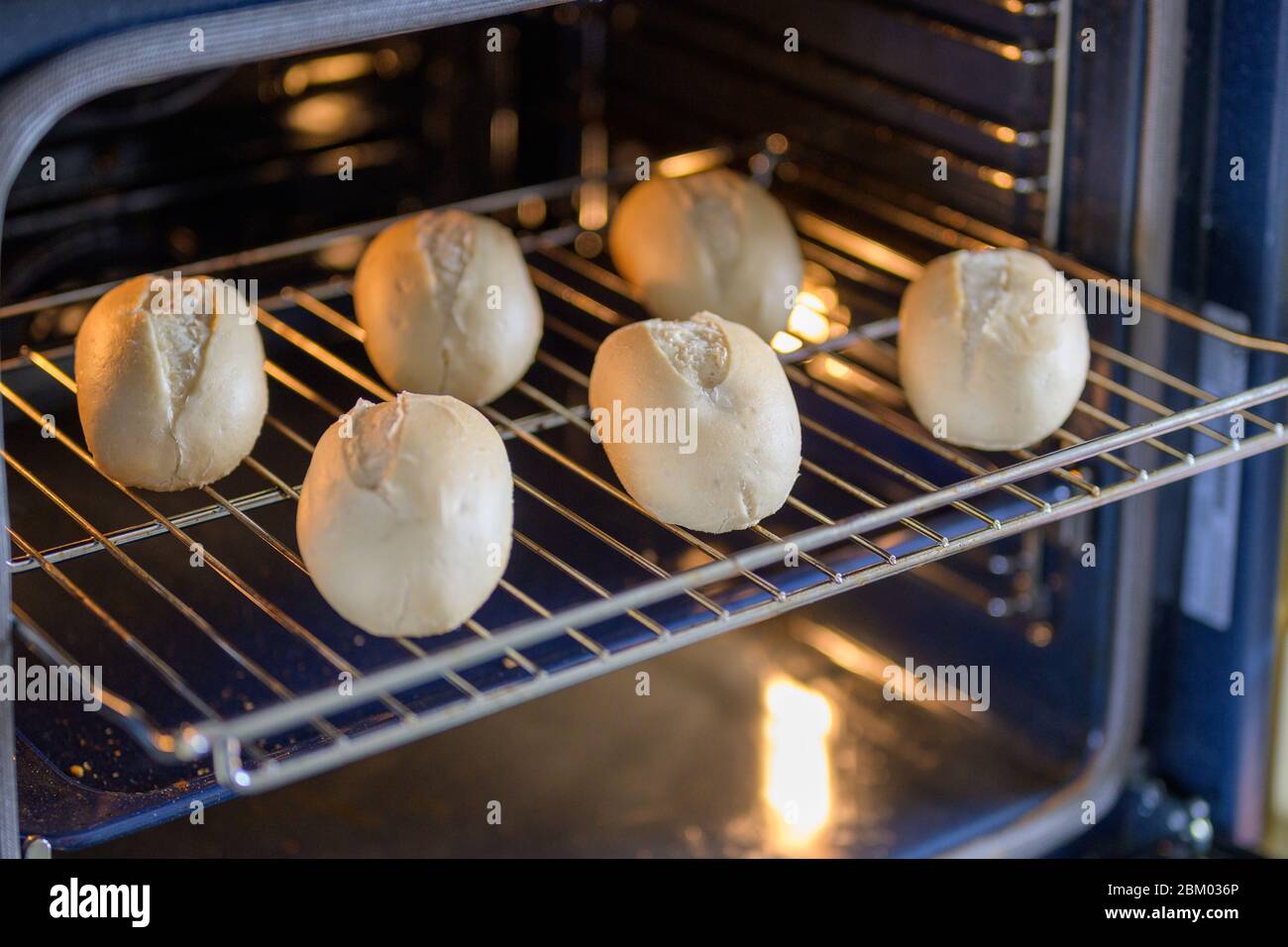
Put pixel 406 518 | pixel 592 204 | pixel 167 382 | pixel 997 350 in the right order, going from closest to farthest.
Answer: pixel 406 518 < pixel 167 382 < pixel 997 350 < pixel 592 204

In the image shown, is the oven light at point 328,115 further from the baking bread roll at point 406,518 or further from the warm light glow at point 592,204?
the baking bread roll at point 406,518

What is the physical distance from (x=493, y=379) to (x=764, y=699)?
1.80 ft

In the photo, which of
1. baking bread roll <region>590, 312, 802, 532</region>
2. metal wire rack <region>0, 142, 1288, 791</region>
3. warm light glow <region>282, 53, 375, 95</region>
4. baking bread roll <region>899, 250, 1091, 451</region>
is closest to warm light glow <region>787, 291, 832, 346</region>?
metal wire rack <region>0, 142, 1288, 791</region>

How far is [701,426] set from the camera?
1208mm

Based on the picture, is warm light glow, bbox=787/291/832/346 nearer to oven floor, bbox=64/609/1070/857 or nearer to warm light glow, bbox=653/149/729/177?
warm light glow, bbox=653/149/729/177

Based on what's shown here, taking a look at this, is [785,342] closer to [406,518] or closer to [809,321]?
[809,321]

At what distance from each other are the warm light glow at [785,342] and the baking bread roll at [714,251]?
3cm

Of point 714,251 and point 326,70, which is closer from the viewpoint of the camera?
point 714,251

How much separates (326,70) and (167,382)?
0.57 m

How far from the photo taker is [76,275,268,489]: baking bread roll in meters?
1.19

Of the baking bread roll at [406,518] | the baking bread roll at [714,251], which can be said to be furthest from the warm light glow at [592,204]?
the baking bread roll at [406,518]

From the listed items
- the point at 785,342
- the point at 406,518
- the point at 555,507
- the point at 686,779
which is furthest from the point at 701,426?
the point at 686,779
